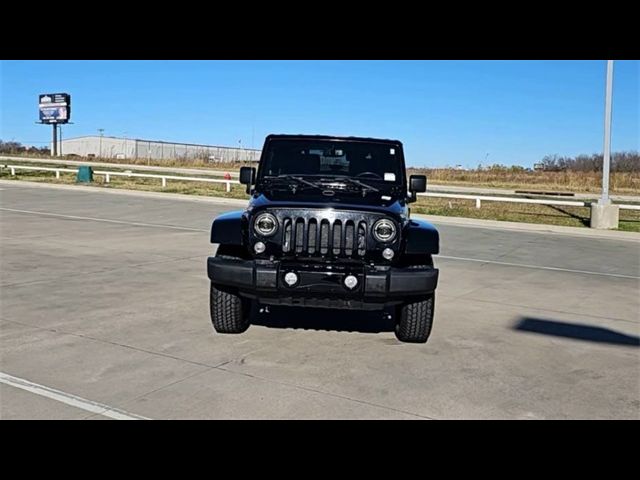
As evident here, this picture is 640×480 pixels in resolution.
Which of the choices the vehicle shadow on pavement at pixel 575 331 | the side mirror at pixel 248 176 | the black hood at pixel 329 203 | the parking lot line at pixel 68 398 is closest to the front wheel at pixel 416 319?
the black hood at pixel 329 203

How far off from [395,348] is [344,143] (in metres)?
2.40

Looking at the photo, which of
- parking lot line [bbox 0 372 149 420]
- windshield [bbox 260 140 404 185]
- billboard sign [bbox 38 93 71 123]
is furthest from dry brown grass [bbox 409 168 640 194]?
billboard sign [bbox 38 93 71 123]

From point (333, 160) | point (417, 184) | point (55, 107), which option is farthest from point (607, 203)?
point (55, 107)

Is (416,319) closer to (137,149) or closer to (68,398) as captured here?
(68,398)

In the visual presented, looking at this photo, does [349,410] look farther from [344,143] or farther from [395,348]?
[344,143]

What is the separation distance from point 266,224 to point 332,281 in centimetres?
80

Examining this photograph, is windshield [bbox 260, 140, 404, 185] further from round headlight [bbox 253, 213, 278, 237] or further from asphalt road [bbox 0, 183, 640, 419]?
asphalt road [bbox 0, 183, 640, 419]

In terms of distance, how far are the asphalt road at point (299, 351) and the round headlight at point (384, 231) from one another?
1.05 m

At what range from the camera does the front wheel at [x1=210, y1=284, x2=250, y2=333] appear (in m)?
6.01

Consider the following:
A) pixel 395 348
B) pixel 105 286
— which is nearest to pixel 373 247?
pixel 395 348

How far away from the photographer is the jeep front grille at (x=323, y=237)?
5.55 meters

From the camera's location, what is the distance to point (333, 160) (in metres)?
6.98

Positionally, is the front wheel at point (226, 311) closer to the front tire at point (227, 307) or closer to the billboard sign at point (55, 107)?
the front tire at point (227, 307)

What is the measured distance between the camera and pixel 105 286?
27.3 ft
